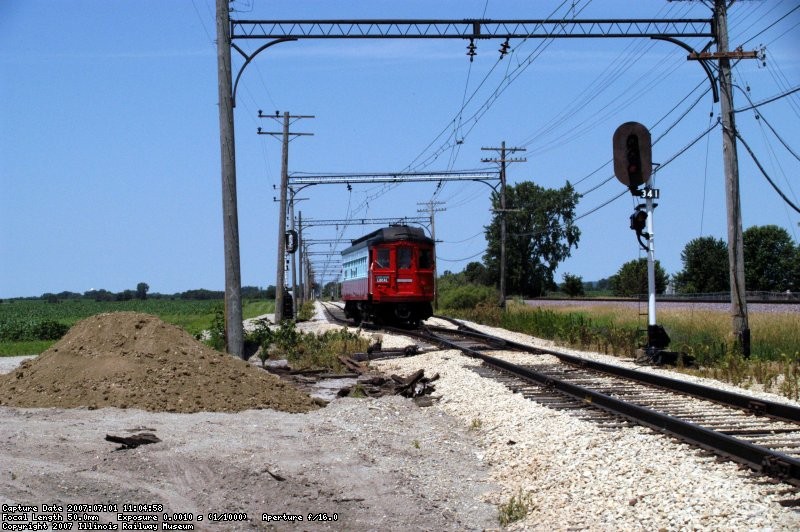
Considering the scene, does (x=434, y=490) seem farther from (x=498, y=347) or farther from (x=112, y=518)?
(x=498, y=347)

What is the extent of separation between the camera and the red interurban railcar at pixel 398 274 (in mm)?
29031

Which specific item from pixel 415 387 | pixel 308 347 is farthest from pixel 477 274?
pixel 415 387

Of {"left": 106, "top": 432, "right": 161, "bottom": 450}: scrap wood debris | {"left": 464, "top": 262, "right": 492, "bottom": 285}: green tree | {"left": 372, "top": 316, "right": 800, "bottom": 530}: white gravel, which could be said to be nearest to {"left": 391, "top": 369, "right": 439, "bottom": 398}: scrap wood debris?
{"left": 372, "top": 316, "right": 800, "bottom": 530}: white gravel

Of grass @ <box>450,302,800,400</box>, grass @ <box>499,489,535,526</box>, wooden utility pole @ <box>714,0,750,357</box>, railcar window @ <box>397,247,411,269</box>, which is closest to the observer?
grass @ <box>499,489,535,526</box>

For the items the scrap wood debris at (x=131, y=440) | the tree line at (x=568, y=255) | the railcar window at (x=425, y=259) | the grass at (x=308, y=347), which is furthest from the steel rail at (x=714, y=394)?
the tree line at (x=568, y=255)

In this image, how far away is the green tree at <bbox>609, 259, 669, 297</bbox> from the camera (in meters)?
77.6

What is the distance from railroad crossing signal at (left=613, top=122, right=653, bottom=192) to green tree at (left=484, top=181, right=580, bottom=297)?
270ft

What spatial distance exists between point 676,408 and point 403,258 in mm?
19780

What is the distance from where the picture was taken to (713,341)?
1823cm

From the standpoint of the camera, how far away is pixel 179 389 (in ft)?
36.0

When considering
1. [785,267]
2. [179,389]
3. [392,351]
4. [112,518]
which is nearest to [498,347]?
[392,351]

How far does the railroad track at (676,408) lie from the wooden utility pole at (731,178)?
4.10 metres

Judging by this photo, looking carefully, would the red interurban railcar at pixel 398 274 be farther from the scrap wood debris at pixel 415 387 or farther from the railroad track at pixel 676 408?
the scrap wood debris at pixel 415 387

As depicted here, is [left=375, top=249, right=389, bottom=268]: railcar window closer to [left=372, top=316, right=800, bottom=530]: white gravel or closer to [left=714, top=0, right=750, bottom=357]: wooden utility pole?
[left=714, top=0, right=750, bottom=357]: wooden utility pole
